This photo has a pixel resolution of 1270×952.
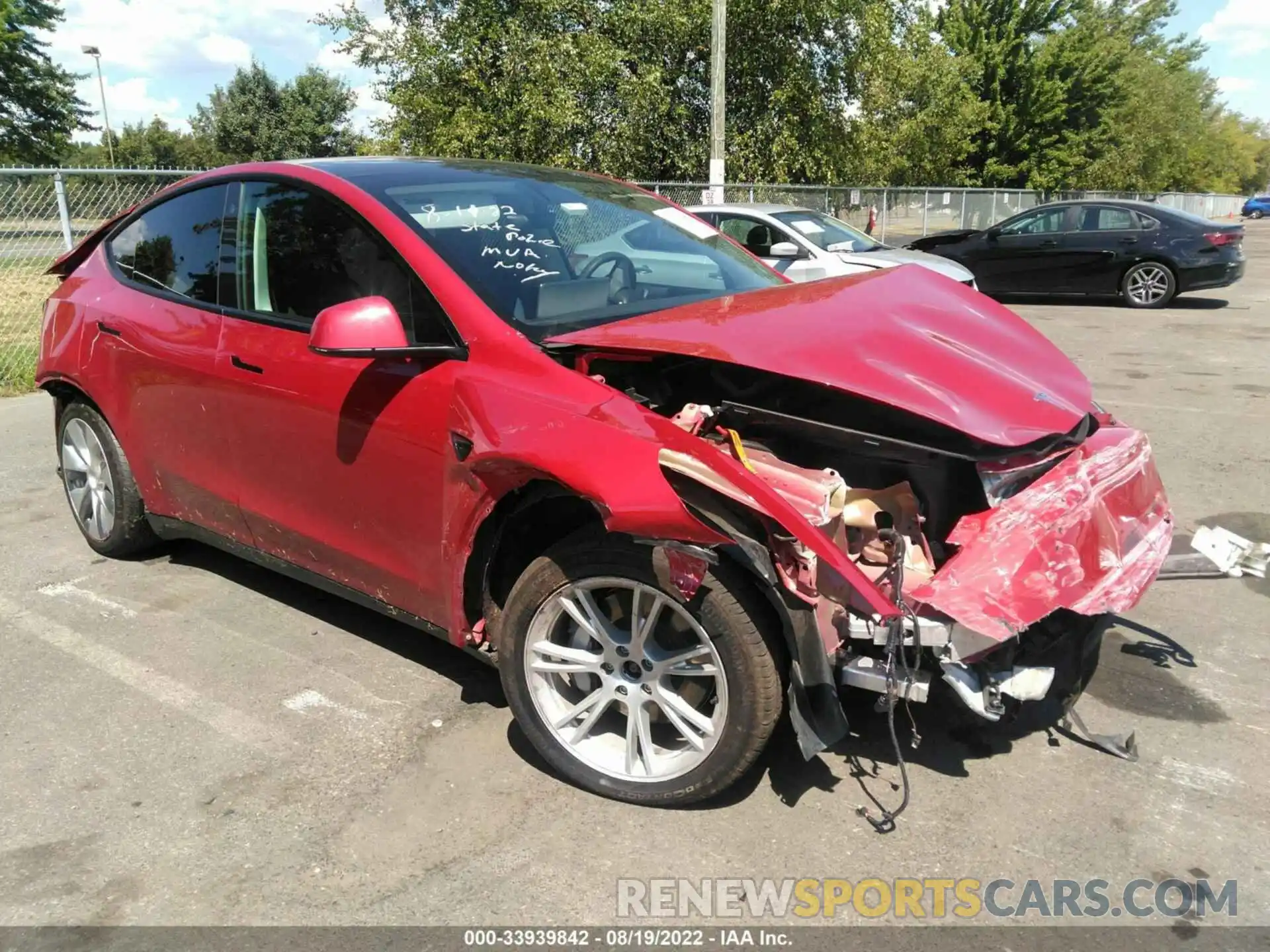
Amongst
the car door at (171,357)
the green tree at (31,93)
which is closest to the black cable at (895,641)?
the car door at (171,357)

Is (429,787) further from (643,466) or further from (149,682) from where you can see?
(149,682)

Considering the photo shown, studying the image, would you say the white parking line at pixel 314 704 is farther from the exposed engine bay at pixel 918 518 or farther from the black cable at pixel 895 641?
the black cable at pixel 895 641

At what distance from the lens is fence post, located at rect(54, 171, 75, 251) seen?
29.0ft

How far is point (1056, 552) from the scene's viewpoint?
2.54 meters

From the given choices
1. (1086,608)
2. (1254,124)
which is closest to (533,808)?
(1086,608)

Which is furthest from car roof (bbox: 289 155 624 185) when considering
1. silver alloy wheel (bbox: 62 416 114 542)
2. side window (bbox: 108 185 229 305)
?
silver alloy wheel (bbox: 62 416 114 542)

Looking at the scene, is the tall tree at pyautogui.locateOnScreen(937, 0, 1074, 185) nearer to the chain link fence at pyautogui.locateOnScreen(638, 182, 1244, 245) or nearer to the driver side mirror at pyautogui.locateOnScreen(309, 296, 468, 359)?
the chain link fence at pyautogui.locateOnScreen(638, 182, 1244, 245)

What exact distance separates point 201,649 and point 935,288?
3093 mm

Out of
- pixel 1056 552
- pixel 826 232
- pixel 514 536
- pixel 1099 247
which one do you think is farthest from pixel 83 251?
pixel 1099 247

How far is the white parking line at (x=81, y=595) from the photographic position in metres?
4.12

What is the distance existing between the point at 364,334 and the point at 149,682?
66.3 inches

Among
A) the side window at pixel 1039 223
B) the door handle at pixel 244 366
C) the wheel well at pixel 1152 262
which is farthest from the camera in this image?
the side window at pixel 1039 223

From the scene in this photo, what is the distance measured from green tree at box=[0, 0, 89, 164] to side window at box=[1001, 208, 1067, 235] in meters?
39.5

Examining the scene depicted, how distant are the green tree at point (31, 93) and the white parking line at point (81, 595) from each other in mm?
42689
